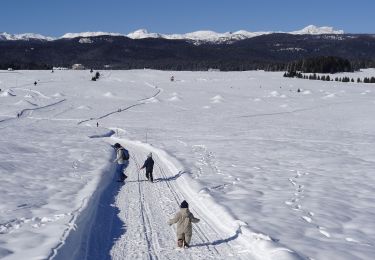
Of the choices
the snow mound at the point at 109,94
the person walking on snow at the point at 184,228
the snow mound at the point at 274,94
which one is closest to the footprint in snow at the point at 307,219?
the person walking on snow at the point at 184,228

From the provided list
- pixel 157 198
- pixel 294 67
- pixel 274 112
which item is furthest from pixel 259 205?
pixel 294 67

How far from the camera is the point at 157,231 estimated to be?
1316 cm

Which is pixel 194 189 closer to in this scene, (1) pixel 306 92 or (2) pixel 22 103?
(2) pixel 22 103

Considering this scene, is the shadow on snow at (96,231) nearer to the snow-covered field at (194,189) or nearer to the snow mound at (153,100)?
the snow-covered field at (194,189)

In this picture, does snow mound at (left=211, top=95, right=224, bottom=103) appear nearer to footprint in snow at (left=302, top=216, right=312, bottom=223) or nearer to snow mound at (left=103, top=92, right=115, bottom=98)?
snow mound at (left=103, top=92, right=115, bottom=98)

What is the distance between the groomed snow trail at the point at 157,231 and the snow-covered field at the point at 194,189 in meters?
0.04

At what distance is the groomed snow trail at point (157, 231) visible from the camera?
11359 mm

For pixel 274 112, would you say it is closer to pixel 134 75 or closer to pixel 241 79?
pixel 241 79

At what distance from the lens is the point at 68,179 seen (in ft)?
64.6

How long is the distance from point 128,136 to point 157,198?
23.3 metres

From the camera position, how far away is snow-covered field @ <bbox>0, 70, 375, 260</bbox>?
11789mm

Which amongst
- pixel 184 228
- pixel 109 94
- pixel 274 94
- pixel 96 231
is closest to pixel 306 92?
pixel 274 94

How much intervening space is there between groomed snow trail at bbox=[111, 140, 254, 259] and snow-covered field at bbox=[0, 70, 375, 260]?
37mm

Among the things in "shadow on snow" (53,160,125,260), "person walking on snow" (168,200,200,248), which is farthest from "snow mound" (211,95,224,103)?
"person walking on snow" (168,200,200,248)
